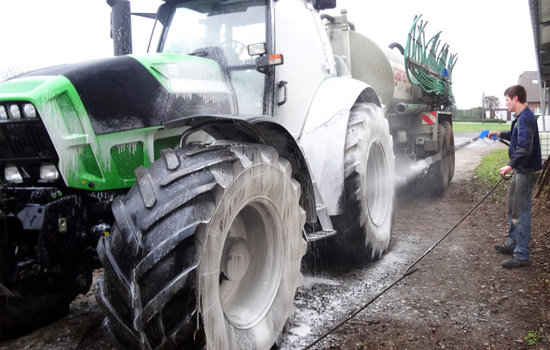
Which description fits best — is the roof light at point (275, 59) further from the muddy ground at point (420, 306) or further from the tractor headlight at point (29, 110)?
the muddy ground at point (420, 306)

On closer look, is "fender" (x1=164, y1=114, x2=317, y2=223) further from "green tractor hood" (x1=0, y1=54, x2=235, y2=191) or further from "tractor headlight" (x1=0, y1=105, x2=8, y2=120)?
"tractor headlight" (x1=0, y1=105, x2=8, y2=120)

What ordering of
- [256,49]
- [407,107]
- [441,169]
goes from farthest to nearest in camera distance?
[441,169]
[407,107]
[256,49]

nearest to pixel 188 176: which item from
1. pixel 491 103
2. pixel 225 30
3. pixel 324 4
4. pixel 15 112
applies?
pixel 15 112

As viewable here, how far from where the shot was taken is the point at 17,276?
2.38 metres

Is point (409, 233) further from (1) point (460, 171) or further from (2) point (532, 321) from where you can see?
(1) point (460, 171)

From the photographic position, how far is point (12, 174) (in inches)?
104

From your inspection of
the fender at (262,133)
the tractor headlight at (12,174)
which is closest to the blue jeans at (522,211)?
the fender at (262,133)

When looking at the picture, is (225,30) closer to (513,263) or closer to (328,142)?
(328,142)

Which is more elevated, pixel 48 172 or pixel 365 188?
pixel 48 172

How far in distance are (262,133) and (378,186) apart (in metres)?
2.36

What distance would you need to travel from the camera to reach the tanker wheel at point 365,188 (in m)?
3.95

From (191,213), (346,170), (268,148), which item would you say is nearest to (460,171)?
(346,170)

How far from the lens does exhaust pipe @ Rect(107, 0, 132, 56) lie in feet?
10.4

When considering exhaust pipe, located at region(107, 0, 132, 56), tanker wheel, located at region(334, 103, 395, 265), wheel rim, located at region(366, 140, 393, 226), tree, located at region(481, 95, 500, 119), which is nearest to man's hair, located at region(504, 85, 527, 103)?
tanker wheel, located at region(334, 103, 395, 265)
